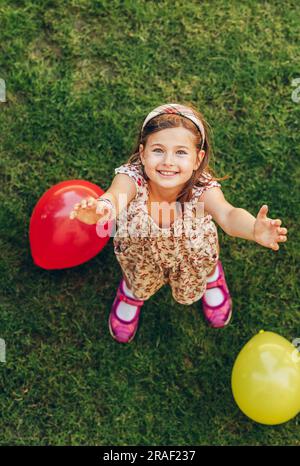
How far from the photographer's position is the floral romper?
2.21 metres

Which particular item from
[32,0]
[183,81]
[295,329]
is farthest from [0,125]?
[295,329]

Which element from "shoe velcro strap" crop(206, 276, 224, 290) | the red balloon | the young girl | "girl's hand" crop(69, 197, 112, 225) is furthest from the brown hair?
"shoe velcro strap" crop(206, 276, 224, 290)

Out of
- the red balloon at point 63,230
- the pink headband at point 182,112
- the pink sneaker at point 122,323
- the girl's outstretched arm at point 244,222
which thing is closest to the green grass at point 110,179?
the pink sneaker at point 122,323

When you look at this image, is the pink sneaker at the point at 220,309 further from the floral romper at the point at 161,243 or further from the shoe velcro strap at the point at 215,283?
the floral romper at the point at 161,243

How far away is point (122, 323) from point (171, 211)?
79 centimetres

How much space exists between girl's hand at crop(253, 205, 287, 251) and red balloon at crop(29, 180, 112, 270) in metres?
0.76

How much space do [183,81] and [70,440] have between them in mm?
1933

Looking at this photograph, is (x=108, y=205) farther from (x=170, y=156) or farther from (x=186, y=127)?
(x=186, y=127)

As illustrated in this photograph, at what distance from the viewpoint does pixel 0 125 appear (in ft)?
9.96

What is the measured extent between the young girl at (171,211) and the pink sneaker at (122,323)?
0.27 meters

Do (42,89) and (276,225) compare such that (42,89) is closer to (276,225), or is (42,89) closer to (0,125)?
(0,125)

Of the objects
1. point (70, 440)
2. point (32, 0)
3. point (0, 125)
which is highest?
point (32, 0)

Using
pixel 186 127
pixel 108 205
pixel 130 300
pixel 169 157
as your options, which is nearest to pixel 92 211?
pixel 108 205

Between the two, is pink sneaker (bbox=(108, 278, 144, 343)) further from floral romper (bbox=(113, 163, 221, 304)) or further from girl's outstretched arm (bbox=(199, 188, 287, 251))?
girl's outstretched arm (bbox=(199, 188, 287, 251))
